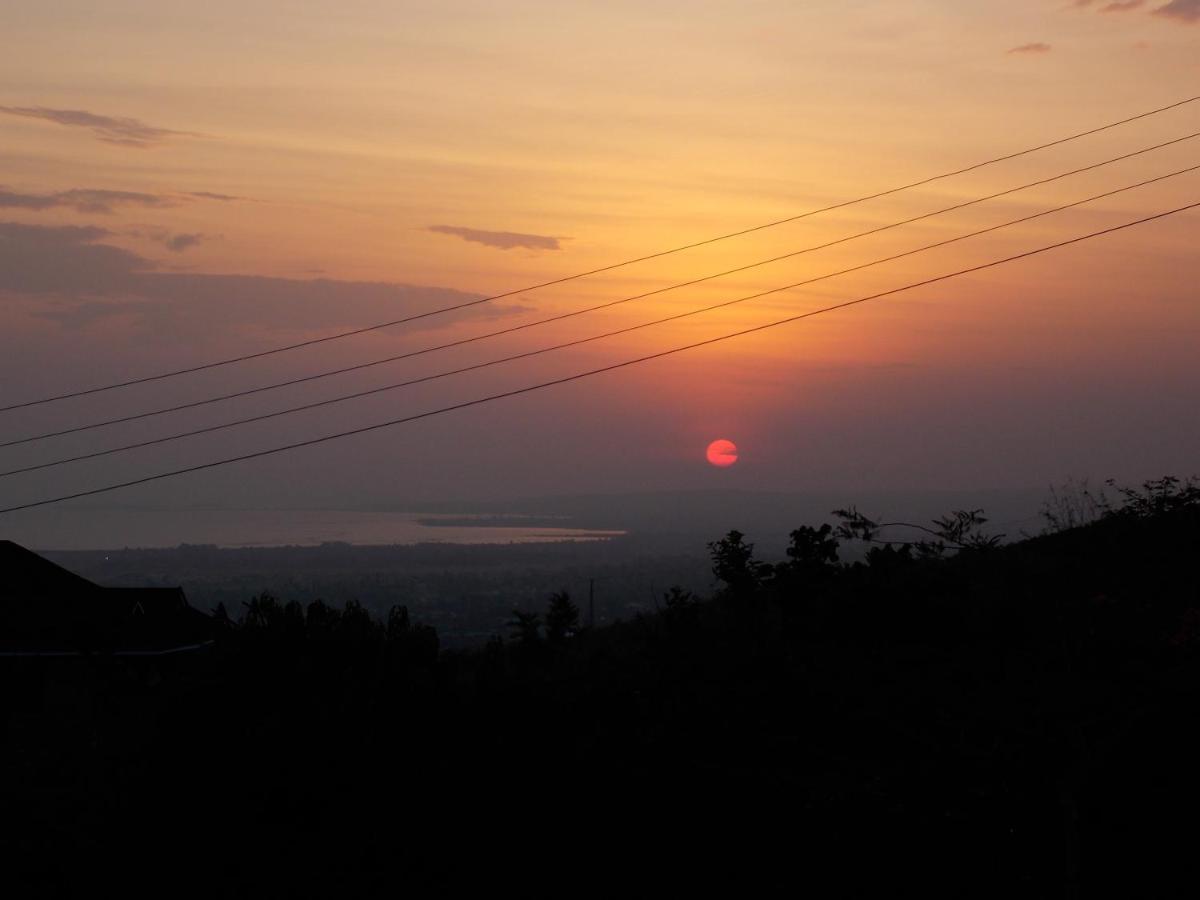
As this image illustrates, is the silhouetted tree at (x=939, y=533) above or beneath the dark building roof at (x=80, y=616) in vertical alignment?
above

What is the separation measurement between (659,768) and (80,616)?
2577 cm

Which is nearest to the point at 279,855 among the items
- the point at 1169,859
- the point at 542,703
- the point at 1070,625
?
the point at 542,703

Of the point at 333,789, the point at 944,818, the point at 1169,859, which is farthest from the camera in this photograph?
the point at 333,789

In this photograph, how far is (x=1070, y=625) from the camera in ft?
69.5

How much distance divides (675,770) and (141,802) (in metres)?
6.88

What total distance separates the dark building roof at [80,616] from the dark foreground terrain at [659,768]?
11967mm

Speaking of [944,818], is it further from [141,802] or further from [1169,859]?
[141,802]

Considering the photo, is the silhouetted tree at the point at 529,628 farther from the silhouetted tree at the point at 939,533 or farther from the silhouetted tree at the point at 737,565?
the silhouetted tree at the point at 939,533

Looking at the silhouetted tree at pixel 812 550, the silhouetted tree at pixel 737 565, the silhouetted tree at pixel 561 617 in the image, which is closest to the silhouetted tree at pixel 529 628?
the silhouetted tree at pixel 561 617

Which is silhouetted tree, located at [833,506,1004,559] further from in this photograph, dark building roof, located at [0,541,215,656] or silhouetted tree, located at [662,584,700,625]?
dark building roof, located at [0,541,215,656]

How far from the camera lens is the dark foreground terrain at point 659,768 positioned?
540 inches

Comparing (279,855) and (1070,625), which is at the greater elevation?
(1070,625)

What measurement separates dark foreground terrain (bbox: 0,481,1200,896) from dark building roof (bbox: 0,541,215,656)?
12.0 meters

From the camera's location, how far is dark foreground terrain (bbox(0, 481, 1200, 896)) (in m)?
13.7
